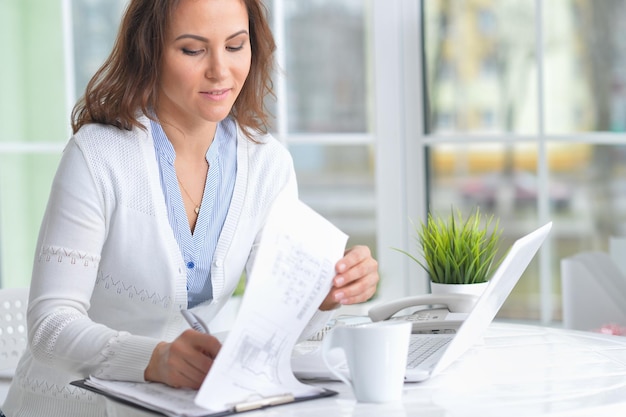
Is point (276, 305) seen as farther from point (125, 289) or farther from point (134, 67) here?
point (134, 67)

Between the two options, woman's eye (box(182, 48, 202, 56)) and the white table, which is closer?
the white table

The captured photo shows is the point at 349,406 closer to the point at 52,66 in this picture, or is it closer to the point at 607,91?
the point at 52,66

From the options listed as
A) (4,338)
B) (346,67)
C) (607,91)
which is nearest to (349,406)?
(4,338)

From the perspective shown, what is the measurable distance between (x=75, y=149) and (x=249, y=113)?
0.43 meters

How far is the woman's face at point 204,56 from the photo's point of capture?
178 centimetres

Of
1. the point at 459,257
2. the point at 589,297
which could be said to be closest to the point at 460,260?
the point at 459,257

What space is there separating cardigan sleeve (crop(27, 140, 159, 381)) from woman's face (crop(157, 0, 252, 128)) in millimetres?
224

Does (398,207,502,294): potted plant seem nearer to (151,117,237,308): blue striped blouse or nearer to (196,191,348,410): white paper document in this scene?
(151,117,237,308): blue striped blouse

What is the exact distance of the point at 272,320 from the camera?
129 centimetres

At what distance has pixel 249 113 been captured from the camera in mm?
2078

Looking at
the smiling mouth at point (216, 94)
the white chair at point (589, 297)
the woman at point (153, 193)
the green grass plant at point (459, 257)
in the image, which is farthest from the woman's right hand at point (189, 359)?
the white chair at point (589, 297)

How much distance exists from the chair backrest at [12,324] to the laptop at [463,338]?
3.44ft

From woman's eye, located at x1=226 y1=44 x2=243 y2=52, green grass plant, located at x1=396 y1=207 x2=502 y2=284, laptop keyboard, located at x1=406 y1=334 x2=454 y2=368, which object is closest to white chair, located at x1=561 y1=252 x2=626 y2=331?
green grass plant, located at x1=396 y1=207 x2=502 y2=284

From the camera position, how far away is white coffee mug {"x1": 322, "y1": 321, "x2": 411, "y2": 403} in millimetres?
1274
